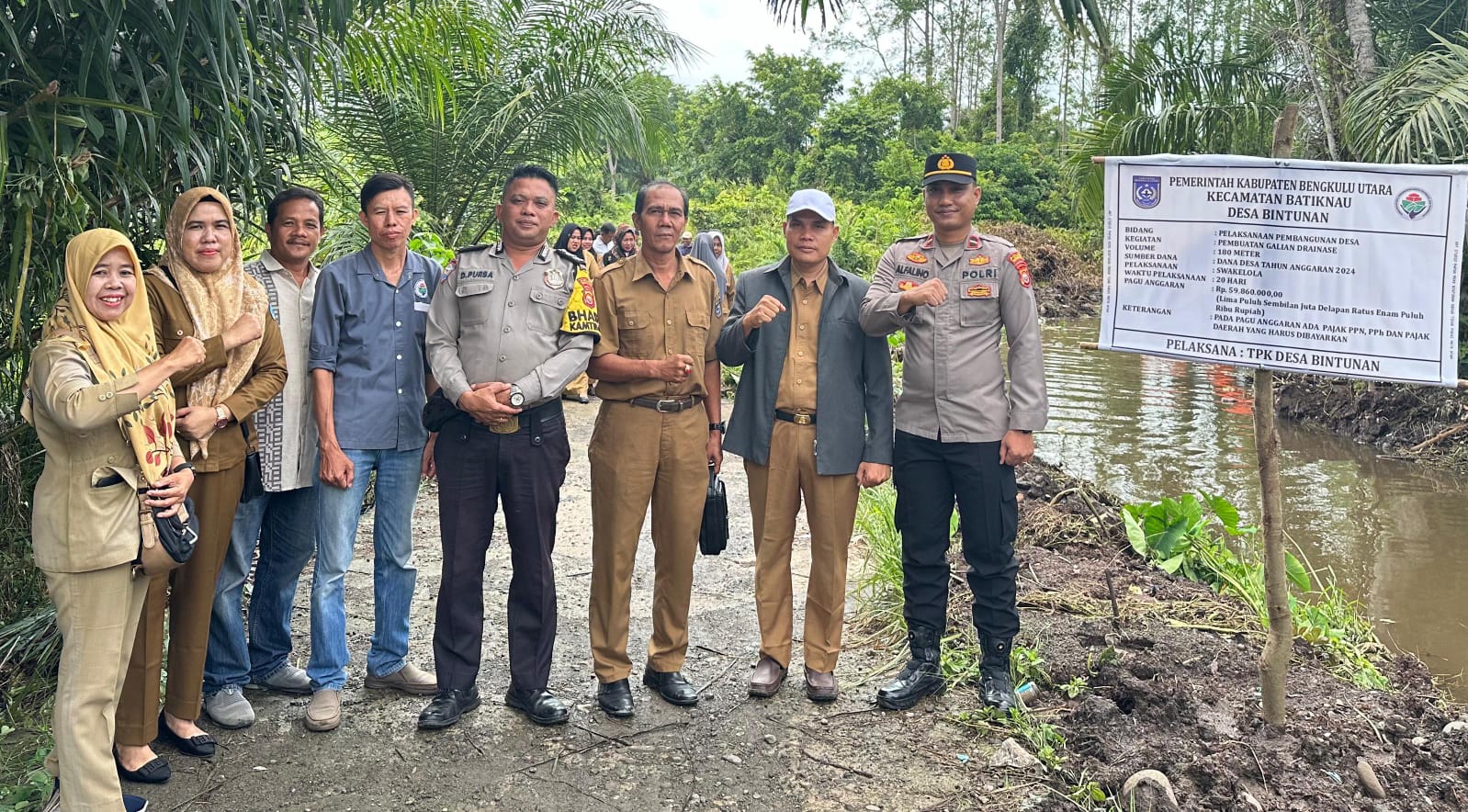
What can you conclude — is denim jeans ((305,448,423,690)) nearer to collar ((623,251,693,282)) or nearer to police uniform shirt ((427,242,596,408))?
police uniform shirt ((427,242,596,408))

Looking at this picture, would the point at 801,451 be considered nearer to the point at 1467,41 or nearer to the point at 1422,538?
the point at 1422,538

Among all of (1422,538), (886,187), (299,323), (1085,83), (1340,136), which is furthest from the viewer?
(1085,83)

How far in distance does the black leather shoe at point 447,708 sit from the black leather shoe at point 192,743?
66 cm

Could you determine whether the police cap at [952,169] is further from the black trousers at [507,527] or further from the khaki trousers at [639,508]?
the black trousers at [507,527]

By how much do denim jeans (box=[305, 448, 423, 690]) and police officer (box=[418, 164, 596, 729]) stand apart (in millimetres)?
221

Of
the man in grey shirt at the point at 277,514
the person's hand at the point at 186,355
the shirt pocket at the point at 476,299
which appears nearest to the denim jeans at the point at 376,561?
the man in grey shirt at the point at 277,514

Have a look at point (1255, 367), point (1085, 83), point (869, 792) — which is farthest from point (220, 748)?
point (1085, 83)

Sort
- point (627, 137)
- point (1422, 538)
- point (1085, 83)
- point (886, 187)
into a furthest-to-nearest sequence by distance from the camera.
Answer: point (1085, 83) → point (886, 187) → point (627, 137) → point (1422, 538)

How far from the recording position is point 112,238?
2904 mm

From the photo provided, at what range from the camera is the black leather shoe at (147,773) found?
326 cm

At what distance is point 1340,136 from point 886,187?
60.9ft

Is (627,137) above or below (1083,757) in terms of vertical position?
above

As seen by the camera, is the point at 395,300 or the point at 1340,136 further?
the point at 1340,136

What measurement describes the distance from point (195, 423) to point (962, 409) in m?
2.55
